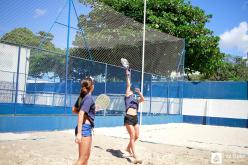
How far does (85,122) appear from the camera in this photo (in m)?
4.73

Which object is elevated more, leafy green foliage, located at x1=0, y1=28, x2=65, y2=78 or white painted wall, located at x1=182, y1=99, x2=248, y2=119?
leafy green foliage, located at x1=0, y1=28, x2=65, y2=78

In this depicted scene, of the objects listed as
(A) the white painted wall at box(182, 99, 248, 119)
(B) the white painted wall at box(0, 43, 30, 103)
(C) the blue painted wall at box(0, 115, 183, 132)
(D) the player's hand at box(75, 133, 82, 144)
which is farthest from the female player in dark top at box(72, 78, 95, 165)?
(A) the white painted wall at box(182, 99, 248, 119)

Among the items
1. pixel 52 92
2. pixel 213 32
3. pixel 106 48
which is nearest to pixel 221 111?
pixel 213 32

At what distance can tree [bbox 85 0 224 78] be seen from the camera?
2291 centimetres

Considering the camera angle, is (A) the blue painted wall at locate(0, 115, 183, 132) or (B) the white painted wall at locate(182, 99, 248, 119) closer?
(A) the blue painted wall at locate(0, 115, 183, 132)

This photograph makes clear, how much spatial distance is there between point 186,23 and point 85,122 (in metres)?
20.5

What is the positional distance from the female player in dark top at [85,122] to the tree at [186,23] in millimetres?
17826

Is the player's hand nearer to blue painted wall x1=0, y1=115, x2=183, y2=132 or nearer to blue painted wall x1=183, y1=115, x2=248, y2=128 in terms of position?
blue painted wall x1=0, y1=115, x2=183, y2=132

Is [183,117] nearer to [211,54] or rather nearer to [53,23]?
[211,54]

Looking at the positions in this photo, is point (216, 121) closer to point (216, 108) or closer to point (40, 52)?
point (216, 108)

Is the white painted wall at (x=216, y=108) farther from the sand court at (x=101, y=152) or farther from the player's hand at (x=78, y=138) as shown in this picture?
the player's hand at (x=78, y=138)

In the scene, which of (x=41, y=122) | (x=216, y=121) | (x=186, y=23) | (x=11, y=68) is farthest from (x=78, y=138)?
(x=186, y=23)

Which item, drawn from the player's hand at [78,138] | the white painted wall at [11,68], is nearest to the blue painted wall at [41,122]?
the white painted wall at [11,68]

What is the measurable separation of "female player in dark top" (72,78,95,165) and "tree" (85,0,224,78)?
17826mm
